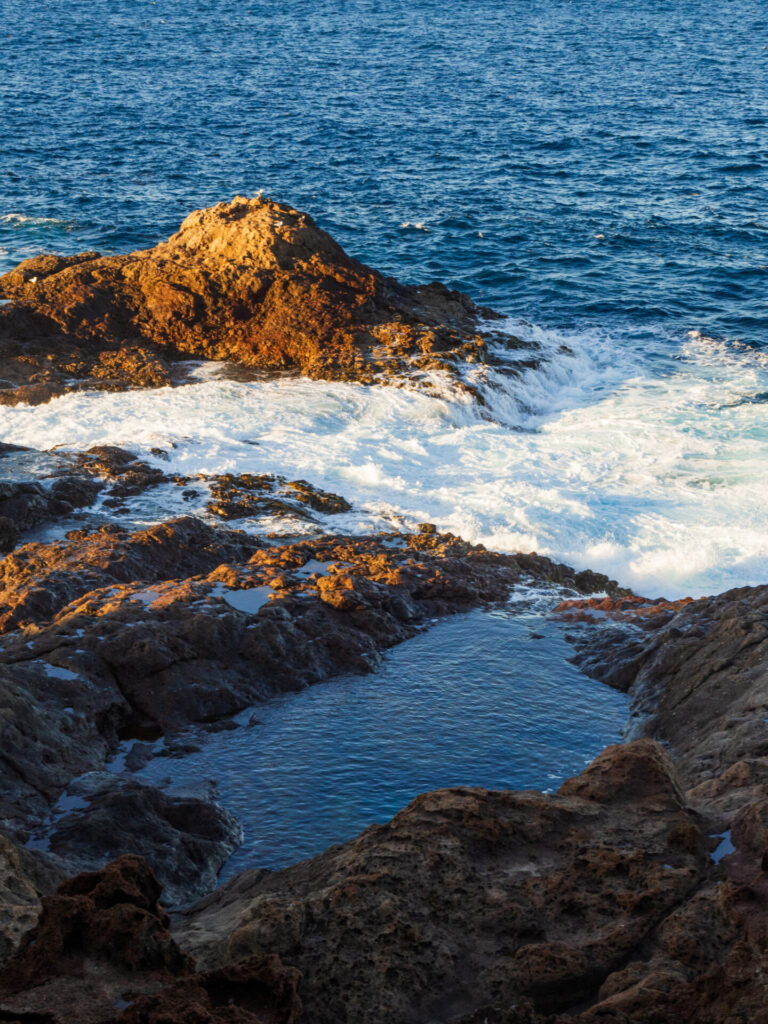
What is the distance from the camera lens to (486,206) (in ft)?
106

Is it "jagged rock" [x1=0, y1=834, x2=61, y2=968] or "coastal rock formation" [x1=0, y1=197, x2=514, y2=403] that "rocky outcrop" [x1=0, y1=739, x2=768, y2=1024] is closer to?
"jagged rock" [x1=0, y1=834, x2=61, y2=968]

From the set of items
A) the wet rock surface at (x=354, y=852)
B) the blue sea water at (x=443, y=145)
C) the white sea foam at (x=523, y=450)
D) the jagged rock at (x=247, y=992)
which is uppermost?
the blue sea water at (x=443, y=145)

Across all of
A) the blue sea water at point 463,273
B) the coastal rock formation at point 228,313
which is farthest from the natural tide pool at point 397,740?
the coastal rock formation at point 228,313

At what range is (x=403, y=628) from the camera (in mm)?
11367

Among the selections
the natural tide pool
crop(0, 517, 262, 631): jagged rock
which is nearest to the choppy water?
crop(0, 517, 262, 631): jagged rock

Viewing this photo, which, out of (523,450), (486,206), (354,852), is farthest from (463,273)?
(354,852)

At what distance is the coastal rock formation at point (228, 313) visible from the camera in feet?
64.9

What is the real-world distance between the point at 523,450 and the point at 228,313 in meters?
7.12

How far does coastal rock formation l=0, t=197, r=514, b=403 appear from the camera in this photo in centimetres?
1978

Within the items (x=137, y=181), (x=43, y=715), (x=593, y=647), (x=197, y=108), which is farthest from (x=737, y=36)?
(x=43, y=715)

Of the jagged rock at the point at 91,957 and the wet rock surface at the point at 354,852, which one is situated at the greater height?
the jagged rock at the point at 91,957

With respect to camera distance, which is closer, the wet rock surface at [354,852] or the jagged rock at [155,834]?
the wet rock surface at [354,852]

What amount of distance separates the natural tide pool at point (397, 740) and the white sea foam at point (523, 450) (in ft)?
12.4

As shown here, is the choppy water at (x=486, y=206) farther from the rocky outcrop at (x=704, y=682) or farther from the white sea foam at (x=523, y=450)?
the rocky outcrop at (x=704, y=682)
